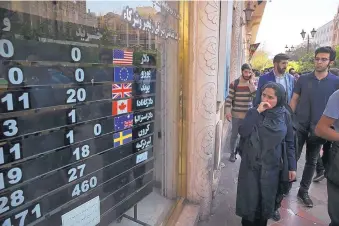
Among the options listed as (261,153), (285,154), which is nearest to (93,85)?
(261,153)

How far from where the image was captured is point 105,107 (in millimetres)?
1581

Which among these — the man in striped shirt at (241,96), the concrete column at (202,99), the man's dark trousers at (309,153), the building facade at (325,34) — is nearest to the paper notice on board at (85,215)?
the concrete column at (202,99)

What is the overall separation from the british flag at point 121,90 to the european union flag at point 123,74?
4 centimetres

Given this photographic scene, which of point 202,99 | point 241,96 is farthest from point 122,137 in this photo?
point 241,96

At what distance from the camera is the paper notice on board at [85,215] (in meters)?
1.47

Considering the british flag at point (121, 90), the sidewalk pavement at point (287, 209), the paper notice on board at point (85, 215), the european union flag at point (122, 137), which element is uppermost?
the british flag at point (121, 90)

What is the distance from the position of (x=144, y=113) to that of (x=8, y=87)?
3.40ft

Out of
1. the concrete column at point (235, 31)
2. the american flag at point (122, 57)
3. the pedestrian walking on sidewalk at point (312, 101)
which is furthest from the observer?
the concrete column at point (235, 31)

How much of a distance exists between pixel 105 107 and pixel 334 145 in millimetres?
1818

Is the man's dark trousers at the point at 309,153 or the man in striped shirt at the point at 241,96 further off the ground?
the man in striped shirt at the point at 241,96

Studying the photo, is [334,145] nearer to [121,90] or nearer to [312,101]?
[312,101]

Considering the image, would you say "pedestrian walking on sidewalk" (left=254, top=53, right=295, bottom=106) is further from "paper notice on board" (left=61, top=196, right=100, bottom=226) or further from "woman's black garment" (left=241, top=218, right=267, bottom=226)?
"paper notice on board" (left=61, top=196, right=100, bottom=226)

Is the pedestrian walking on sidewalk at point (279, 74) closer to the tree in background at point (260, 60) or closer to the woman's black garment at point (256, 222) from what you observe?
the woman's black garment at point (256, 222)

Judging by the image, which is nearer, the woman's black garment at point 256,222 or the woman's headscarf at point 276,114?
the woman's headscarf at point 276,114
